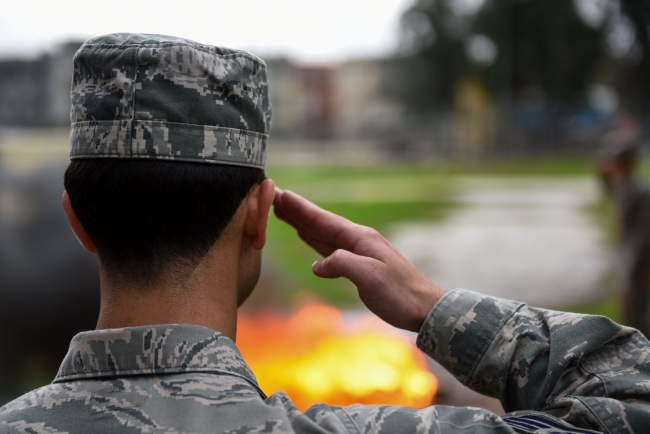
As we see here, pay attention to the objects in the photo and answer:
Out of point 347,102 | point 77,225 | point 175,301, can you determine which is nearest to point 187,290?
point 175,301

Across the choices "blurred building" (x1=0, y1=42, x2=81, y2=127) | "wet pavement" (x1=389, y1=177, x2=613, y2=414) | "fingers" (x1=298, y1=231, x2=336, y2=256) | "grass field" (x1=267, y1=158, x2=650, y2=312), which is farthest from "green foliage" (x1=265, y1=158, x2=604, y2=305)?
"fingers" (x1=298, y1=231, x2=336, y2=256)

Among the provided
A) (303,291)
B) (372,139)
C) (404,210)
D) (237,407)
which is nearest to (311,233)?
(237,407)

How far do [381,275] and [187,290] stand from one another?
35cm

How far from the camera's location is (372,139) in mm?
20531

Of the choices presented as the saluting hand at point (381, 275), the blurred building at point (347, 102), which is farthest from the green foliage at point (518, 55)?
the saluting hand at point (381, 275)

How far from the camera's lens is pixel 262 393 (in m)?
0.93

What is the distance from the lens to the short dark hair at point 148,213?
905mm

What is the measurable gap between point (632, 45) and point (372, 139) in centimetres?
1103

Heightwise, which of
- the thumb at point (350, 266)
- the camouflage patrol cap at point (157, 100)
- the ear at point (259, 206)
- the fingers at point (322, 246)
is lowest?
the fingers at point (322, 246)

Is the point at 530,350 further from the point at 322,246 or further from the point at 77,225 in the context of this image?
the point at 77,225

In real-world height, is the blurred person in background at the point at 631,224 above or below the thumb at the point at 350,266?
below

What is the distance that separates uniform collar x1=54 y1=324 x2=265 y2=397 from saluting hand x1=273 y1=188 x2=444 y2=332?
262mm

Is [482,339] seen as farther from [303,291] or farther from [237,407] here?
[303,291]

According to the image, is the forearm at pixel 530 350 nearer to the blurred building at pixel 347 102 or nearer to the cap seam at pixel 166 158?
the cap seam at pixel 166 158
